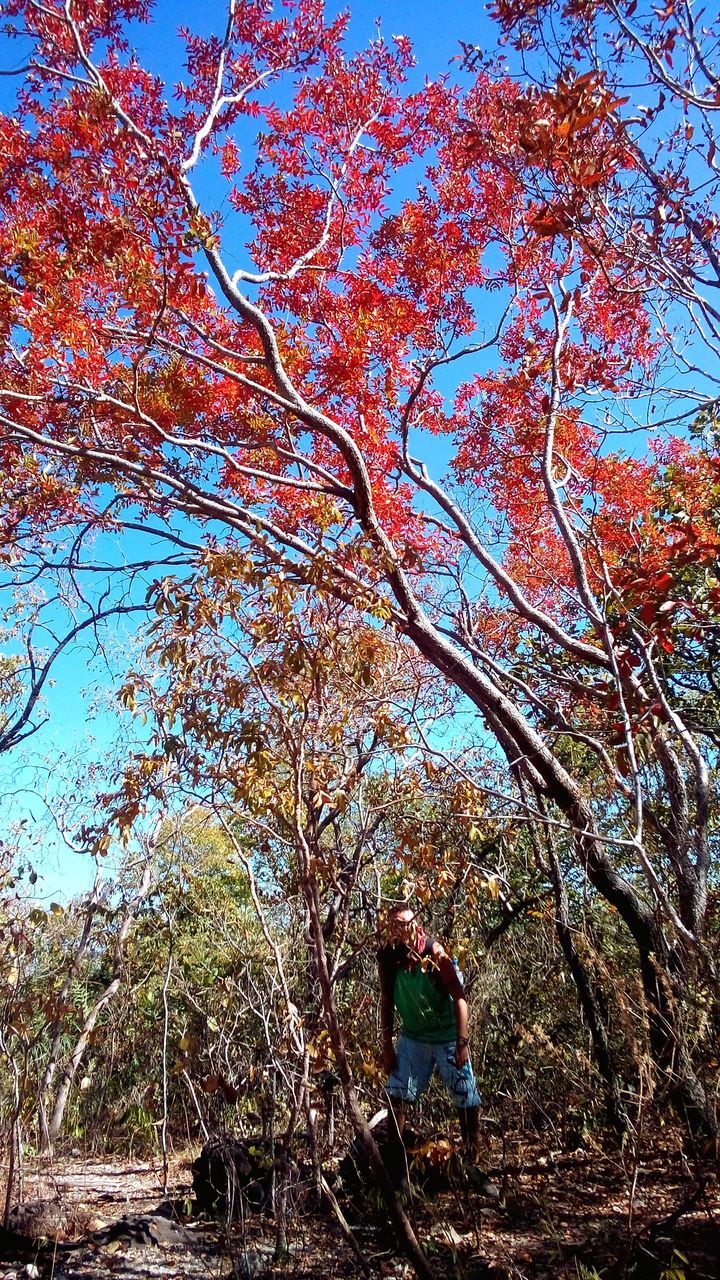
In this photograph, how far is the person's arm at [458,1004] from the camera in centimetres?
341

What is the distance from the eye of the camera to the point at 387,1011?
3.51 metres

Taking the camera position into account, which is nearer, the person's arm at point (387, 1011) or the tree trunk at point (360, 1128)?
the tree trunk at point (360, 1128)

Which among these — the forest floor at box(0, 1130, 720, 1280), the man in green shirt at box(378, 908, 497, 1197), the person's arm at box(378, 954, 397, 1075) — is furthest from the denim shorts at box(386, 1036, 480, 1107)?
the forest floor at box(0, 1130, 720, 1280)

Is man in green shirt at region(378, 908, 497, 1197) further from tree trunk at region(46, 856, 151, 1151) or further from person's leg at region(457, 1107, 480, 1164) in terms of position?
tree trunk at region(46, 856, 151, 1151)

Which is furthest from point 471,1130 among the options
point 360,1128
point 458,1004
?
point 360,1128

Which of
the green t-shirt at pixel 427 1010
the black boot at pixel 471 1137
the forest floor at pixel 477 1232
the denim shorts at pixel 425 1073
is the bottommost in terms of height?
the forest floor at pixel 477 1232

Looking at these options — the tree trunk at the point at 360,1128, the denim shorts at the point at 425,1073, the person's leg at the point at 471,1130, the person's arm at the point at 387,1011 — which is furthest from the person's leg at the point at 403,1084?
the tree trunk at the point at 360,1128

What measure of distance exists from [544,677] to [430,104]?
504 centimetres

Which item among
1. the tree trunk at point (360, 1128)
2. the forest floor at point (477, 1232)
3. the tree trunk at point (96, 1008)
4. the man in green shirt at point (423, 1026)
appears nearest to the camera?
the tree trunk at point (360, 1128)

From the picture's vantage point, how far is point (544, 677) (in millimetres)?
7027

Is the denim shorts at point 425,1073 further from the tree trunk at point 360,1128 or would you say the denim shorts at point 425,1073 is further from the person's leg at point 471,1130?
the tree trunk at point 360,1128

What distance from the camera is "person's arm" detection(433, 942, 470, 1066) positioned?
3.41 meters

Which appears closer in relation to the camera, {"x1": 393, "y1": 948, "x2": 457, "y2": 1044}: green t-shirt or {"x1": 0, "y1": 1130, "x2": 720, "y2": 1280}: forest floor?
{"x1": 0, "y1": 1130, "x2": 720, "y2": 1280}: forest floor

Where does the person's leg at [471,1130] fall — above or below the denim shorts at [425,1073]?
below
